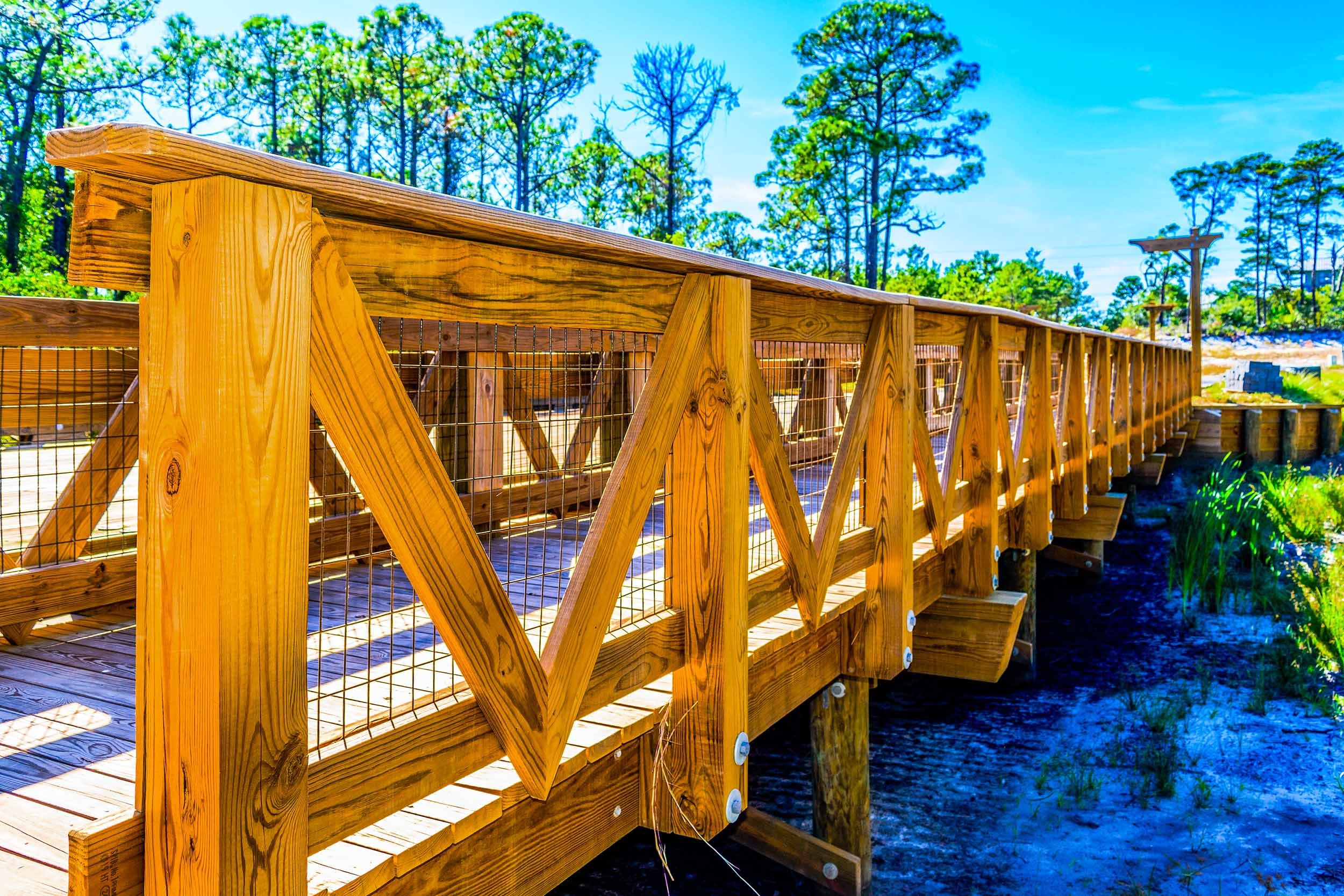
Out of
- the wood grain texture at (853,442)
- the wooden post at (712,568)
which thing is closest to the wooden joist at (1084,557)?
the wood grain texture at (853,442)

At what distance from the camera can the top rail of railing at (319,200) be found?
1.31m

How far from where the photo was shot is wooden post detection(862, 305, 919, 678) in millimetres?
3955

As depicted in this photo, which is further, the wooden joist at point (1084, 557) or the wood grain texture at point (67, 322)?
the wooden joist at point (1084, 557)

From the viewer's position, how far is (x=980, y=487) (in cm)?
520

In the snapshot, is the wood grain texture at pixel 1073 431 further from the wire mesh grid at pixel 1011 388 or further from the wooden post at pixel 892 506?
the wooden post at pixel 892 506

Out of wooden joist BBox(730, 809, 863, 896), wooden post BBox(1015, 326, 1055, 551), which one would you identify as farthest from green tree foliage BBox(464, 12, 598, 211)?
wooden joist BBox(730, 809, 863, 896)

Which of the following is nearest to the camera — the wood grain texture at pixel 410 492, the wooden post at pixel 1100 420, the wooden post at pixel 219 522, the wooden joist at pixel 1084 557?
the wooden post at pixel 219 522

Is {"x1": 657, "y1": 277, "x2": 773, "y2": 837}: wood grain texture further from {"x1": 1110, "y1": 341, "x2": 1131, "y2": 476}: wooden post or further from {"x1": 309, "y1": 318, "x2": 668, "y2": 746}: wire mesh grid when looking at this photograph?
{"x1": 1110, "y1": 341, "x2": 1131, "y2": 476}: wooden post

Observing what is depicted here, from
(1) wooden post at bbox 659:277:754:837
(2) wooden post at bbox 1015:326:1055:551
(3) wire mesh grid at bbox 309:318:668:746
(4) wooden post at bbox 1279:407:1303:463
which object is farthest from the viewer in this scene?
(4) wooden post at bbox 1279:407:1303:463

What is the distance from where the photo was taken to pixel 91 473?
3.91m

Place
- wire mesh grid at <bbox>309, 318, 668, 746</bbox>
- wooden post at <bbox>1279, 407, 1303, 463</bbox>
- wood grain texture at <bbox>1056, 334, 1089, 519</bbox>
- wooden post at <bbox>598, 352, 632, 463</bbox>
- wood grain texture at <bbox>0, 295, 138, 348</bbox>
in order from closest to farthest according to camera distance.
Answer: wire mesh grid at <bbox>309, 318, 668, 746</bbox> < wood grain texture at <bbox>0, 295, 138, 348</bbox> < wooden post at <bbox>598, 352, 632, 463</bbox> < wood grain texture at <bbox>1056, 334, 1089, 519</bbox> < wooden post at <bbox>1279, 407, 1303, 463</bbox>

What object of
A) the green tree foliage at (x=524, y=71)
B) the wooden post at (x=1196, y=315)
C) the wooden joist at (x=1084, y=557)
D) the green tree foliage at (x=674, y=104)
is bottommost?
the wooden joist at (x=1084, y=557)

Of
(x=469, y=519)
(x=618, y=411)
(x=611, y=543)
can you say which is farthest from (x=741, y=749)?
(x=618, y=411)

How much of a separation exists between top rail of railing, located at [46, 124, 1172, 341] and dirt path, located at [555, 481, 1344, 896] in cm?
335
